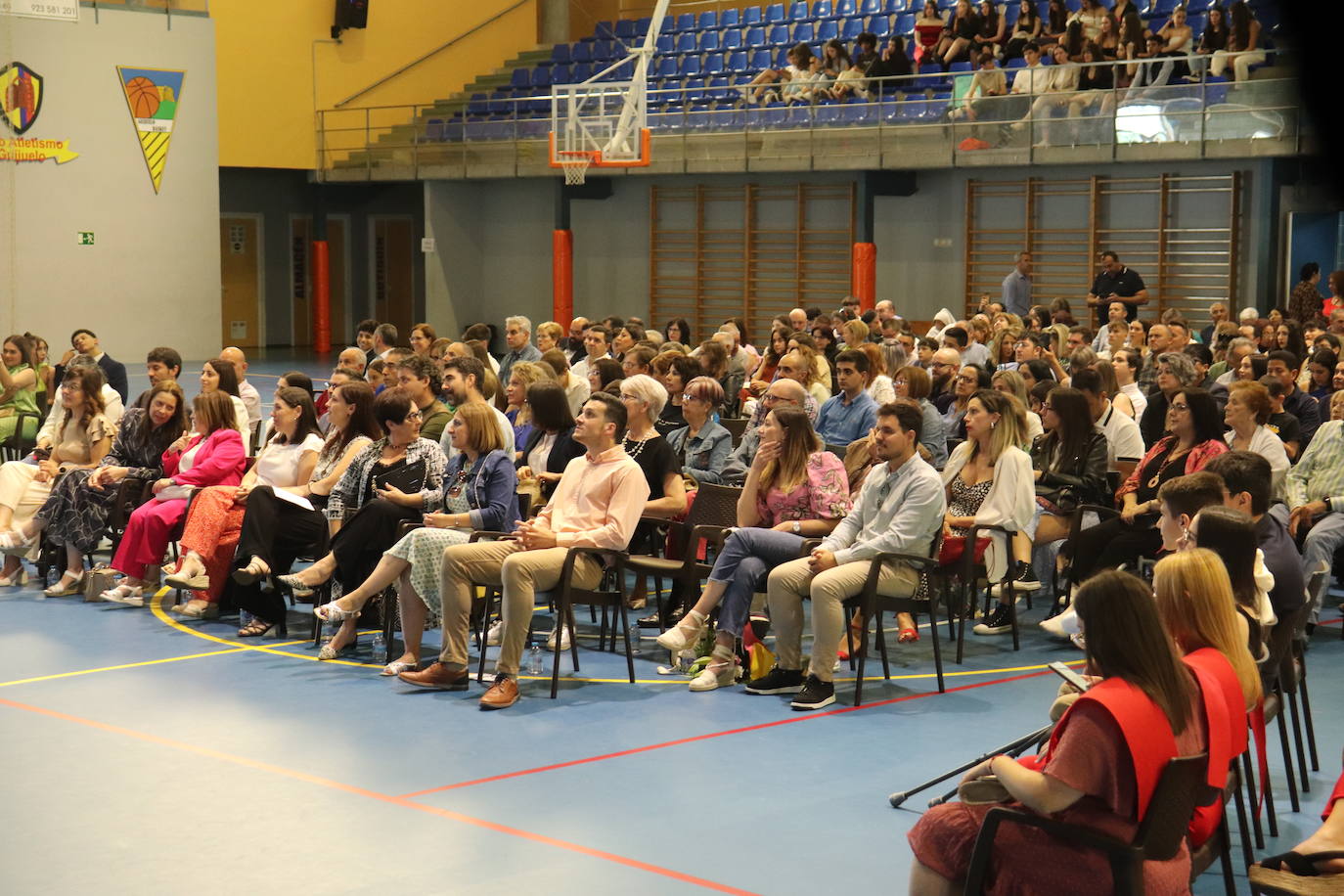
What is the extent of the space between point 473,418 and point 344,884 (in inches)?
119

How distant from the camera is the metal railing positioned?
15336 mm

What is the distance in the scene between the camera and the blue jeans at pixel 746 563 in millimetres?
6457

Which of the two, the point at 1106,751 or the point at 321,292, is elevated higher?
the point at 321,292

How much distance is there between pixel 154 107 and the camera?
2306cm

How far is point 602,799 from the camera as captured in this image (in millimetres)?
5027

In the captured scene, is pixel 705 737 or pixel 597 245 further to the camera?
pixel 597 245

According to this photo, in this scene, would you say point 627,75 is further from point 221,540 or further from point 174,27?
point 221,540

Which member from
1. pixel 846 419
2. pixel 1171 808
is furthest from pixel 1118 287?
pixel 1171 808

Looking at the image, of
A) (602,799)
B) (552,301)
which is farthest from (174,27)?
(602,799)

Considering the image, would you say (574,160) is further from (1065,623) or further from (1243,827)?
(1243,827)

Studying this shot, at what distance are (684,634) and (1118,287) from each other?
11166mm

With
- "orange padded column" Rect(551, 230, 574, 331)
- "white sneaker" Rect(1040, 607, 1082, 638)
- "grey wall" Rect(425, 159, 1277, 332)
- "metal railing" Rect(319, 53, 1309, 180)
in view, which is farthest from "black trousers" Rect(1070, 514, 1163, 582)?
"orange padded column" Rect(551, 230, 574, 331)

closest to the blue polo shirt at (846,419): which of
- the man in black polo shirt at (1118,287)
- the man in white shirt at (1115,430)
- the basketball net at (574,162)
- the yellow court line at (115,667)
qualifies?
the man in white shirt at (1115,430)

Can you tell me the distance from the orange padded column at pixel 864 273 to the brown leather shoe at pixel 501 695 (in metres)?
13.8
